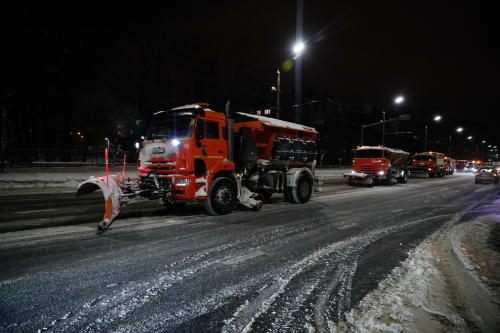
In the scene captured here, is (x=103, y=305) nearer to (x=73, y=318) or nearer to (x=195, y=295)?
(x=73, y=318)

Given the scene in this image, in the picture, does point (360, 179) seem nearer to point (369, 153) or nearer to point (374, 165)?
point (374, 165)

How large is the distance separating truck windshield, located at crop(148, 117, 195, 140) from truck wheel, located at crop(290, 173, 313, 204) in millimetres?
4866

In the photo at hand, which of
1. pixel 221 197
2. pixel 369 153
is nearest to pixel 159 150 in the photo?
pixel 221 197

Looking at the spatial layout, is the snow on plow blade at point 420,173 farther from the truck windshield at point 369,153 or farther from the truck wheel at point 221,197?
the truck wheel at point 221,197

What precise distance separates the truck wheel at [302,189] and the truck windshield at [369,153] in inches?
409

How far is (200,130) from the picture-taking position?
7664 millimetres

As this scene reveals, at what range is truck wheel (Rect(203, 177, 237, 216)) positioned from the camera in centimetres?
786

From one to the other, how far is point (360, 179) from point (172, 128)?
1437cm

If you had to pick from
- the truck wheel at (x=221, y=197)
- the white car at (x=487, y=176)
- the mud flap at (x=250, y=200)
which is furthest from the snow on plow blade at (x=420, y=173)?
the truck wheel at (x=221, y=197)

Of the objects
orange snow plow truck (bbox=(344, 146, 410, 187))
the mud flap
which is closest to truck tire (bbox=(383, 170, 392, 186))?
orange snow plow truck (bbox=(344, 146, 410, 187))

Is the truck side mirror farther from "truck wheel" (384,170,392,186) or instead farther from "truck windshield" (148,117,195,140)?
"truck wheel" (384,170,392,186)

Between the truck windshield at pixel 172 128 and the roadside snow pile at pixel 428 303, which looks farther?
the truck windshield at pixel 172 128

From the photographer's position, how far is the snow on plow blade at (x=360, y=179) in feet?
60.3

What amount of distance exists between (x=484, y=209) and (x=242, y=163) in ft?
28.5
